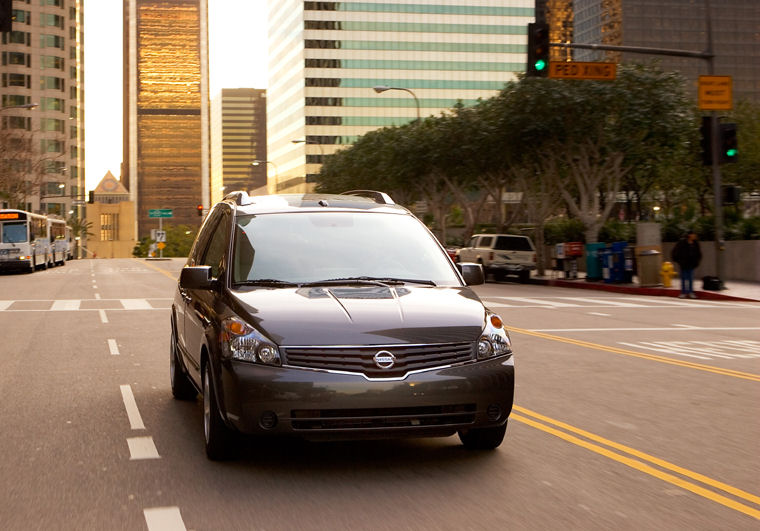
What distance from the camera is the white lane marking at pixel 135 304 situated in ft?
69.9

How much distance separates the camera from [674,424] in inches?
301

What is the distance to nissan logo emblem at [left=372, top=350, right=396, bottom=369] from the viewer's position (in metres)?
5.64

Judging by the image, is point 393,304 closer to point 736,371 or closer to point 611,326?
point 736,371

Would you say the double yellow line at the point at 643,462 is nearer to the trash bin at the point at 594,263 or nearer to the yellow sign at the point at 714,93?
the yellow sign at the point at 714,93

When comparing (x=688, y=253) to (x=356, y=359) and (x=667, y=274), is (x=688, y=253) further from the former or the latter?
(x=356, y=359)

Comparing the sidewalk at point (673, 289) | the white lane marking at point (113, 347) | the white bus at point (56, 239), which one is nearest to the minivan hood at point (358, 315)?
the white lane marking at point (113, 347)

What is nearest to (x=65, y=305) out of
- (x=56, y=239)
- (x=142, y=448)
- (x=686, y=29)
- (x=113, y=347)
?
(x=113, y=347)

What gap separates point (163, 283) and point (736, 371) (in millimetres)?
25764

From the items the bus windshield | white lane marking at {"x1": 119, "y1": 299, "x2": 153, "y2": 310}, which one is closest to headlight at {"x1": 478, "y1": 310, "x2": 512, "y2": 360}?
white lane marking at {"x1": 119, "y1": 299, "x2": 153, "y2": 310}

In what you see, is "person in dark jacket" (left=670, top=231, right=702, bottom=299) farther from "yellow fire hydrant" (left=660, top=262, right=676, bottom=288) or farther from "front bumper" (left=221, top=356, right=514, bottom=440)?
"front bumper" (left=221, top=356, right=514, bottom=440)

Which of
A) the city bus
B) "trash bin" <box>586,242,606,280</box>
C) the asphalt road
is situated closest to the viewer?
the asphalt road

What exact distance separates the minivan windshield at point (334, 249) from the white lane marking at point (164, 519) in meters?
1.90

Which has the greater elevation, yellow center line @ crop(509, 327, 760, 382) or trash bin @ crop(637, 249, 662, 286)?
trash bin @ crop(637, 249, 662, 286)

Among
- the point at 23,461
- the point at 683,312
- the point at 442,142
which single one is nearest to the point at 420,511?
the point at 23,461
